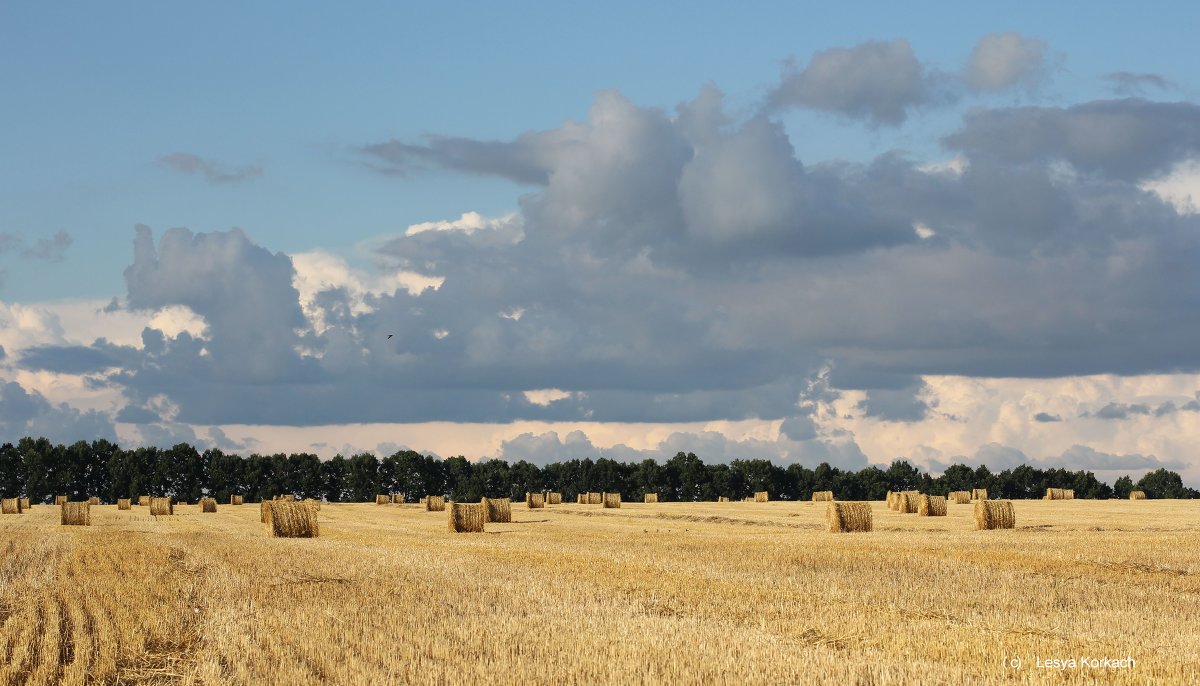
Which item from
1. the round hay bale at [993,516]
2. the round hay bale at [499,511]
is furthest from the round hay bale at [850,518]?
the round hay bale at [499,511]

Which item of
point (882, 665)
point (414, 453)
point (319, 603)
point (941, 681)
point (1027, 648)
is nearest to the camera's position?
point (941, 681)

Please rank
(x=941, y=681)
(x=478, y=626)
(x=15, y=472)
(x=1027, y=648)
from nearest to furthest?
(x=941, y=681)
(x=1027, y=648)
(x=478, y=626)
(x=15, y=472)

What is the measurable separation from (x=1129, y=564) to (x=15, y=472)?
12758 centimetres

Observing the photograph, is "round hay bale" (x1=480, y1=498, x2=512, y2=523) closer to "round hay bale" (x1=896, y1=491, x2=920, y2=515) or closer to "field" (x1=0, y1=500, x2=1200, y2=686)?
"field" (x1=0, y1=500, x2=1200, y2=686)

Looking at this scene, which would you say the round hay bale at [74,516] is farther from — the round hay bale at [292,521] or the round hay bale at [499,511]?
the round hay bale at [292,521]

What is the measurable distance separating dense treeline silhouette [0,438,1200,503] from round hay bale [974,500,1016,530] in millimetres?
86925

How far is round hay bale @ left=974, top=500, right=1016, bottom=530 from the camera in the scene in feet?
129

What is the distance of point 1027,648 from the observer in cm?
1301

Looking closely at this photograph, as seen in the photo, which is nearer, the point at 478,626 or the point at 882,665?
the point at 882,665

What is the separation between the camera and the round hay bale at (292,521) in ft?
122

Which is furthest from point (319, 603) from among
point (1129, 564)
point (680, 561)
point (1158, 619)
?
point (1129, 564)

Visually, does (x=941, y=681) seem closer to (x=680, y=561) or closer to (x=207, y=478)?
(x=680, y=561)

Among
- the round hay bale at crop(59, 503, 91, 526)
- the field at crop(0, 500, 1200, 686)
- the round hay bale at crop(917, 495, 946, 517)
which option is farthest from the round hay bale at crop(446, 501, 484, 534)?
the round hay bale at crop(917, 495, 946, 517)

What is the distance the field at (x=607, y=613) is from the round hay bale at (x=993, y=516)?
9503mm
